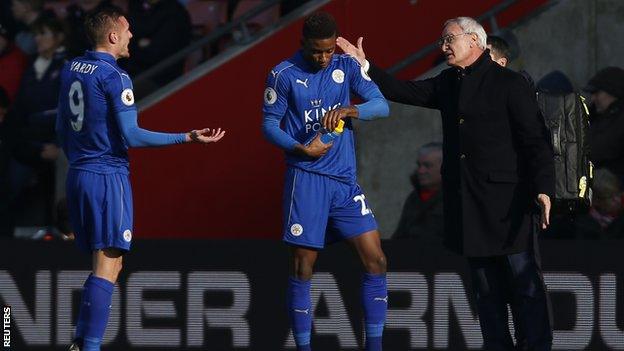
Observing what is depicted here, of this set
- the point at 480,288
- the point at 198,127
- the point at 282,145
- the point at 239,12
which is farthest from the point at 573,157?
the point at 239,12

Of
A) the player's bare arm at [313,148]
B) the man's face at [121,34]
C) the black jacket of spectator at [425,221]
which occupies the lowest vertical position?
the black jacket of spectator at [425,221]

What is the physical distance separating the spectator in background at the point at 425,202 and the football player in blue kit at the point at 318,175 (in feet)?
5.74

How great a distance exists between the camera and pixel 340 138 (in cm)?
978

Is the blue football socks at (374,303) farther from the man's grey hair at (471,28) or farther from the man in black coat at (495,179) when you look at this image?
the man's grey hair at (471,28)

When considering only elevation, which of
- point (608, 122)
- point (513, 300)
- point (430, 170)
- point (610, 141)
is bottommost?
point (513, 300)

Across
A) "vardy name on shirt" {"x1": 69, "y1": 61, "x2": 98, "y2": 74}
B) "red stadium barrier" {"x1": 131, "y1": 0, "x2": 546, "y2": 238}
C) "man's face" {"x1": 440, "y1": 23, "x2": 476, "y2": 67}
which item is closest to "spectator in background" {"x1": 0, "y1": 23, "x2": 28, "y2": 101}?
"red stadium barrier" {"x1": 131, "y1": 0, "x2": 546, "y2": 238}

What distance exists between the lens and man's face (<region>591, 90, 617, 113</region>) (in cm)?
1144

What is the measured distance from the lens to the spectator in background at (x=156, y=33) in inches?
535

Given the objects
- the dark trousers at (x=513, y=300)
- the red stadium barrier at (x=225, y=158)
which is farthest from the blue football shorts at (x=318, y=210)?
the red stadium barrier at (x=225, y=158)

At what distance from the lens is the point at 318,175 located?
9773 mm

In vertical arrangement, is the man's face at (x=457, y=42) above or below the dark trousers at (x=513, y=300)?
above

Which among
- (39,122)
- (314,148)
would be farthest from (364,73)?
(39,122)

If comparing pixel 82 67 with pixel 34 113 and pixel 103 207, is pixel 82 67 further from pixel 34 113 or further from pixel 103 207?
pixel 34 113

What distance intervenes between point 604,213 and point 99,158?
11.8 ft
